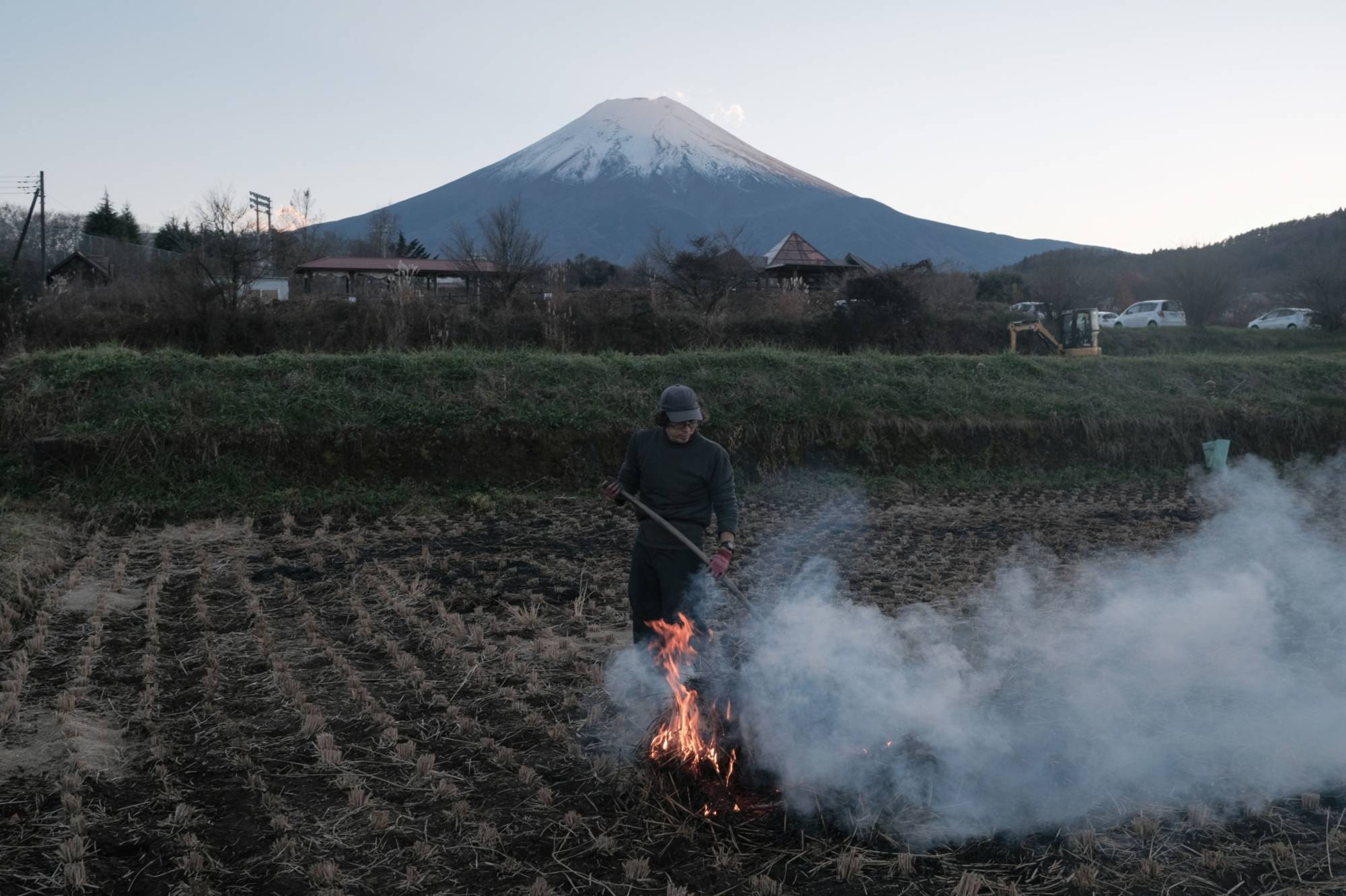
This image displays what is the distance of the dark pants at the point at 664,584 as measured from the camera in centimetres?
462

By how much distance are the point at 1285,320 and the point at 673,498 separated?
32782 mm

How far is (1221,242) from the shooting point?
62.7 meters

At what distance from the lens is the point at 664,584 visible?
4.65 m

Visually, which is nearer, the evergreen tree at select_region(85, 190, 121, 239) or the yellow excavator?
the yellow excavator

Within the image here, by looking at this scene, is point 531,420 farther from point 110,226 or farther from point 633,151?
point 633,151

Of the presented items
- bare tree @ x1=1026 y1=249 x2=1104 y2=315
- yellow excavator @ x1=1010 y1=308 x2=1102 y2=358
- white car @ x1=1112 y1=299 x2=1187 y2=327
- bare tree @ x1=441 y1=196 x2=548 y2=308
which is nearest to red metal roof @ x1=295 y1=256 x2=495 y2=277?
bare tree @ x1=441 y1=196 x2=548 y2=308

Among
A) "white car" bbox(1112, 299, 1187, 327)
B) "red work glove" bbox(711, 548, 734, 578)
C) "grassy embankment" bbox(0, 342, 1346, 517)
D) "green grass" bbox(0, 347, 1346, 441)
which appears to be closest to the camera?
"red work glove" bbox(711, 548, 734, 578)

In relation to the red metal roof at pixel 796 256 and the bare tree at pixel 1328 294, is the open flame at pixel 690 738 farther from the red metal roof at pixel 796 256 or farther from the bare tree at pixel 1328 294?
the bare tree at pixel 1328 294

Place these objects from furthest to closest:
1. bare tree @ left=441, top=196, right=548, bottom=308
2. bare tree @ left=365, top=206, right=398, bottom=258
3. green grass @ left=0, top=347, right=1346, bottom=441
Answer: bare tree @ left=365, top=206, right=398, bottom=258 < bare tree @ left=441, top=196, right=548, bottom=308 < green grass @ left=0, top=347, right=1346, bottom=441

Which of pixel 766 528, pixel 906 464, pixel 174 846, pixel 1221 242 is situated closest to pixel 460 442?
pixel 766 528

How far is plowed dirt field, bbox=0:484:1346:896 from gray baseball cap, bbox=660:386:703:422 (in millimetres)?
1599

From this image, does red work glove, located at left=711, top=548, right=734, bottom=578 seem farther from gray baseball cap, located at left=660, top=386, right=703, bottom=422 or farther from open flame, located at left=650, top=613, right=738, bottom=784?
gray baseball cap, located at left=660, top=386, right=703, bottom=422

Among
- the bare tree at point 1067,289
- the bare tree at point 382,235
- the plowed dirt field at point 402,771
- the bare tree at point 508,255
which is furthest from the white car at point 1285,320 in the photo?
the bare tree at point 382,235

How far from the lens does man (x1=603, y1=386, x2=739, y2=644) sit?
4.62m
